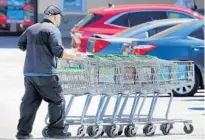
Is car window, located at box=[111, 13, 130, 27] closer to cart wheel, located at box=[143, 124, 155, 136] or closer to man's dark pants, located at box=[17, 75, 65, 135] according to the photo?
cart wheel, located at box=[143, 124, 155, 136]

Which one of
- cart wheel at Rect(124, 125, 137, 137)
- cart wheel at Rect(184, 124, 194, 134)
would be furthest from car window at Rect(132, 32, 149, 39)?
cart wheel at Rect(124, 125, 137, 137)

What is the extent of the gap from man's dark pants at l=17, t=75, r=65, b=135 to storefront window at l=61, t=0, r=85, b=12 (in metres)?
20.3

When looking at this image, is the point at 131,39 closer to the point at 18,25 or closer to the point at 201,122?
the point at 201,122

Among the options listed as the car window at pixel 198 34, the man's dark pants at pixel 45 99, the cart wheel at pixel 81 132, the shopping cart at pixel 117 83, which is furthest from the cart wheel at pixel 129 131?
the car window at pixel 198 34

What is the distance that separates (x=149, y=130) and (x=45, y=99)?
5.30 feet

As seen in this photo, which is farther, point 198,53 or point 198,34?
point 198,34

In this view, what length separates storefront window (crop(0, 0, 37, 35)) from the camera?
30141 mm

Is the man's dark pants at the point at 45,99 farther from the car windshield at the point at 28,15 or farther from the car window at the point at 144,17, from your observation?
the car windshield at the point at 28,15

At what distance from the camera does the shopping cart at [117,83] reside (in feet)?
32.5

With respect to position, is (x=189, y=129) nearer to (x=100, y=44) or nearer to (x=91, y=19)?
(x=100, y=44)

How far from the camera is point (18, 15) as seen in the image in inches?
1190

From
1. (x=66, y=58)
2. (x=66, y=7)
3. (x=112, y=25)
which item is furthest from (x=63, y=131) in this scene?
(x=66, y=7)

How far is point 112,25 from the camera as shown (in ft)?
62.7

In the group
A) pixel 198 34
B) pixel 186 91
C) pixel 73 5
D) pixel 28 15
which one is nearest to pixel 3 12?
pixel 28 15
